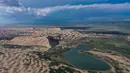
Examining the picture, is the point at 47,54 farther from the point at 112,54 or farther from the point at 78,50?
the point at 112,54

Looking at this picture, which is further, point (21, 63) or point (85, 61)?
point (85, 61)

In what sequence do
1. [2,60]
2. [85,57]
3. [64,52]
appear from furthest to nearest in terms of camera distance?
[64,52]
[85,57]
[2,60]

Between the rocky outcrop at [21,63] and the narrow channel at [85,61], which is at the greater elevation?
the rocky outcrop at [21,63]

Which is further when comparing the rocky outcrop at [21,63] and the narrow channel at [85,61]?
the narrow channel at [85,61]

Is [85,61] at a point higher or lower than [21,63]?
lower

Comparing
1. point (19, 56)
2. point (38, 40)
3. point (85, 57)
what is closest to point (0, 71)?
point (19, 56)

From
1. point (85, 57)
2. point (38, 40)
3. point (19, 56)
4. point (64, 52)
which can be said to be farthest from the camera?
point (38, 40)

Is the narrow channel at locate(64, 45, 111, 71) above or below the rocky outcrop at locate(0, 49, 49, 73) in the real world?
below

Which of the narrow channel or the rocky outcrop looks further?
the narrow channel
